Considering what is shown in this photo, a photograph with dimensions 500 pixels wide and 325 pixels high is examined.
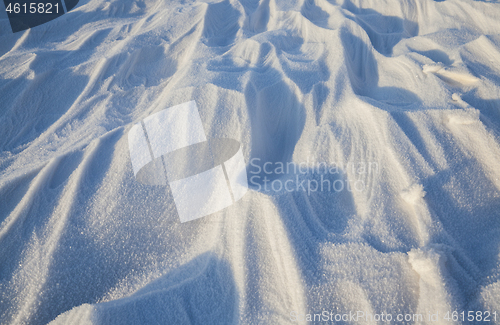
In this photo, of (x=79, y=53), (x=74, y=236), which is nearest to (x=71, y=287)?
(x=74, y=236)

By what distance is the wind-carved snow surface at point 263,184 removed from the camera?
854 millimetres

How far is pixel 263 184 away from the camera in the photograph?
1145 millimetres

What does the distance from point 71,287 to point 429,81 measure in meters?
1.83

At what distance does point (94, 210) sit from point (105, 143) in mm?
371

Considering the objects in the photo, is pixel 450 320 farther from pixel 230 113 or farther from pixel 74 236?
pixel 74 236

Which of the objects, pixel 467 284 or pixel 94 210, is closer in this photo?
pixel 467 284

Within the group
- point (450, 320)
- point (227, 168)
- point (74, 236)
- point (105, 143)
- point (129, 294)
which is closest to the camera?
point (450, 320)

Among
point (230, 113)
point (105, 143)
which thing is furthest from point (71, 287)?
point (230, 113)

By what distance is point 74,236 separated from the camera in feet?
3.27

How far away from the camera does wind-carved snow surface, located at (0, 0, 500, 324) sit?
85 centimetres

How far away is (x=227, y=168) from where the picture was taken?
3.92 ft

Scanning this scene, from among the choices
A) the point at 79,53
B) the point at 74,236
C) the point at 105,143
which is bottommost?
the point at 74,236

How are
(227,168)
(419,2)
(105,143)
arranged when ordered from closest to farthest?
(227,168) → (105,143) → (419,2)

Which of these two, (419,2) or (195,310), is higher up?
(419,2)
